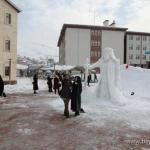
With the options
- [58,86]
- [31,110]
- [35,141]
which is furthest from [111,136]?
[58,86]

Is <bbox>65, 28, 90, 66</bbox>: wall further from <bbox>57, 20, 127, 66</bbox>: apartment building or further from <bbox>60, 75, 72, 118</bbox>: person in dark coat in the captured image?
<bbox>60, 75, 72, 118</bbox>: person in dark coat

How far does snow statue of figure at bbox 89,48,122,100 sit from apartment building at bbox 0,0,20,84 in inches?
792

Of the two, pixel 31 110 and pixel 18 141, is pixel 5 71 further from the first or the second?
pixel 18 141

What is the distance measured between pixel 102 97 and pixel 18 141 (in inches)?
378

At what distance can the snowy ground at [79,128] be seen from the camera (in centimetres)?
833

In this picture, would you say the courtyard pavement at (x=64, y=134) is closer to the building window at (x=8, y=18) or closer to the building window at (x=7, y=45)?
the building window at (x=7, y=45)

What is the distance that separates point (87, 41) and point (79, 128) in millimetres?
62208

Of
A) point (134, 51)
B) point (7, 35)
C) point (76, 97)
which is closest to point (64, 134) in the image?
point (76, 97)

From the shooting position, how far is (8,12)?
36.1 metres

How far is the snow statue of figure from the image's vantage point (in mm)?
17520

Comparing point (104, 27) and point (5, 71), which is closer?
point (5, 71)

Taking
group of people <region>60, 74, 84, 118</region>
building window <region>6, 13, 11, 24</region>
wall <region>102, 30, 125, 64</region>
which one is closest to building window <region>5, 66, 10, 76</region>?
building window <region>6, 13, 11, 24</region>

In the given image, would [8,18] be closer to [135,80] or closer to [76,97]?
[135,80]

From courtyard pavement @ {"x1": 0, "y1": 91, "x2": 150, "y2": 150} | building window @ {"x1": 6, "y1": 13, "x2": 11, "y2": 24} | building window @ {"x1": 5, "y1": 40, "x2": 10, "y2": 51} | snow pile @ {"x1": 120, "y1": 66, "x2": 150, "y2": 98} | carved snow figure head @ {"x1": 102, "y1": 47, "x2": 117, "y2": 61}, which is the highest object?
building window @ {"x1": 6, "y1": 13, "x2": 11, "y2": 24}
